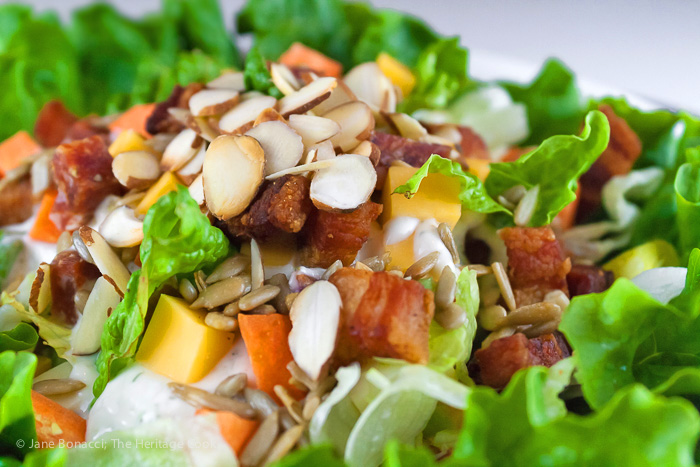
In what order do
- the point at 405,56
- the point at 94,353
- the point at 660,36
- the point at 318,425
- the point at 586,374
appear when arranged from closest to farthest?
the point at 318,425, the point at 586,374, the point at 94,353, the point at 405,56, the point at 660,36

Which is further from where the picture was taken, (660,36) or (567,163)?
(660,36)

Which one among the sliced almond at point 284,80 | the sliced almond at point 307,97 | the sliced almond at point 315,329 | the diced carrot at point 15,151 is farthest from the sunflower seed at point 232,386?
the diced carrot at point 15,151

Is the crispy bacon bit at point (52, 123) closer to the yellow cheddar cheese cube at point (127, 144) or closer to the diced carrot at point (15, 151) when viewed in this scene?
the diced carrot at point (15, 151)

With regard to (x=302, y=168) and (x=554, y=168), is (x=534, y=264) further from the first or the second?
(x=302, y=168)

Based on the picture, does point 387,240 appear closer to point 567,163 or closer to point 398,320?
point 398,320

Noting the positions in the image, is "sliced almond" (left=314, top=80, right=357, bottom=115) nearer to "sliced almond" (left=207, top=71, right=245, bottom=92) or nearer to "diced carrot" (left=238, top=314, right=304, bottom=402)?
"sliced almond" (left=207, top=71, right=245, bottom=92)

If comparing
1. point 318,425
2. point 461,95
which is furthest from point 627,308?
point 461,95

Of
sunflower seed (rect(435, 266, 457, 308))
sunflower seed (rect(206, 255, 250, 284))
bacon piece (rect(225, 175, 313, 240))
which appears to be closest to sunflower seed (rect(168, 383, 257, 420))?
sunflower seed (rect(206, 255, 250, 284))
